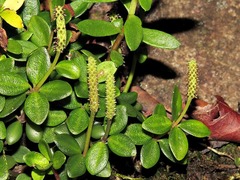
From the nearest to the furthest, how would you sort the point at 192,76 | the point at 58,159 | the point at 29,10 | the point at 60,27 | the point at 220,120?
the point at 60,27 → the point at 192,76 → the point at 58,159 → the point at 29,10 → the point at 220,120

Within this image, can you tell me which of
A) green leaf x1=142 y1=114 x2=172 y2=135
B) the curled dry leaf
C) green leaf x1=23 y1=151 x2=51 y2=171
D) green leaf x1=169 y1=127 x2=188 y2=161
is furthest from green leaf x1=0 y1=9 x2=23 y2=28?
the curled dry leaf

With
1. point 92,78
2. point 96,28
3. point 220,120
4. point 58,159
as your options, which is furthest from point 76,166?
point 220,120

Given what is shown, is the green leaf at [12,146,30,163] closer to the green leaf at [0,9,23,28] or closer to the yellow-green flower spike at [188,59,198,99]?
the green leaf at [0,9,23,28]

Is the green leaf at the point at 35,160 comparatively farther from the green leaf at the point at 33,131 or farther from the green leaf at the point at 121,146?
the green leaf at the point at 121,146

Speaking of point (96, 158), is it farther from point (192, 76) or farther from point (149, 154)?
point (192, 76)

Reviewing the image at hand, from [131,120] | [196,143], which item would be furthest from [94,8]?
[196,143]

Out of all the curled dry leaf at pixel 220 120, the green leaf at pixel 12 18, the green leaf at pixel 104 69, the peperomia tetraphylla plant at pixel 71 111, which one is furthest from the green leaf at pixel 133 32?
the curled dry leaf at pixel 220 120

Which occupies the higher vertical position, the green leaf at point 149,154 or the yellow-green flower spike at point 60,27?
the yellow-green flower spike at point 60,27
